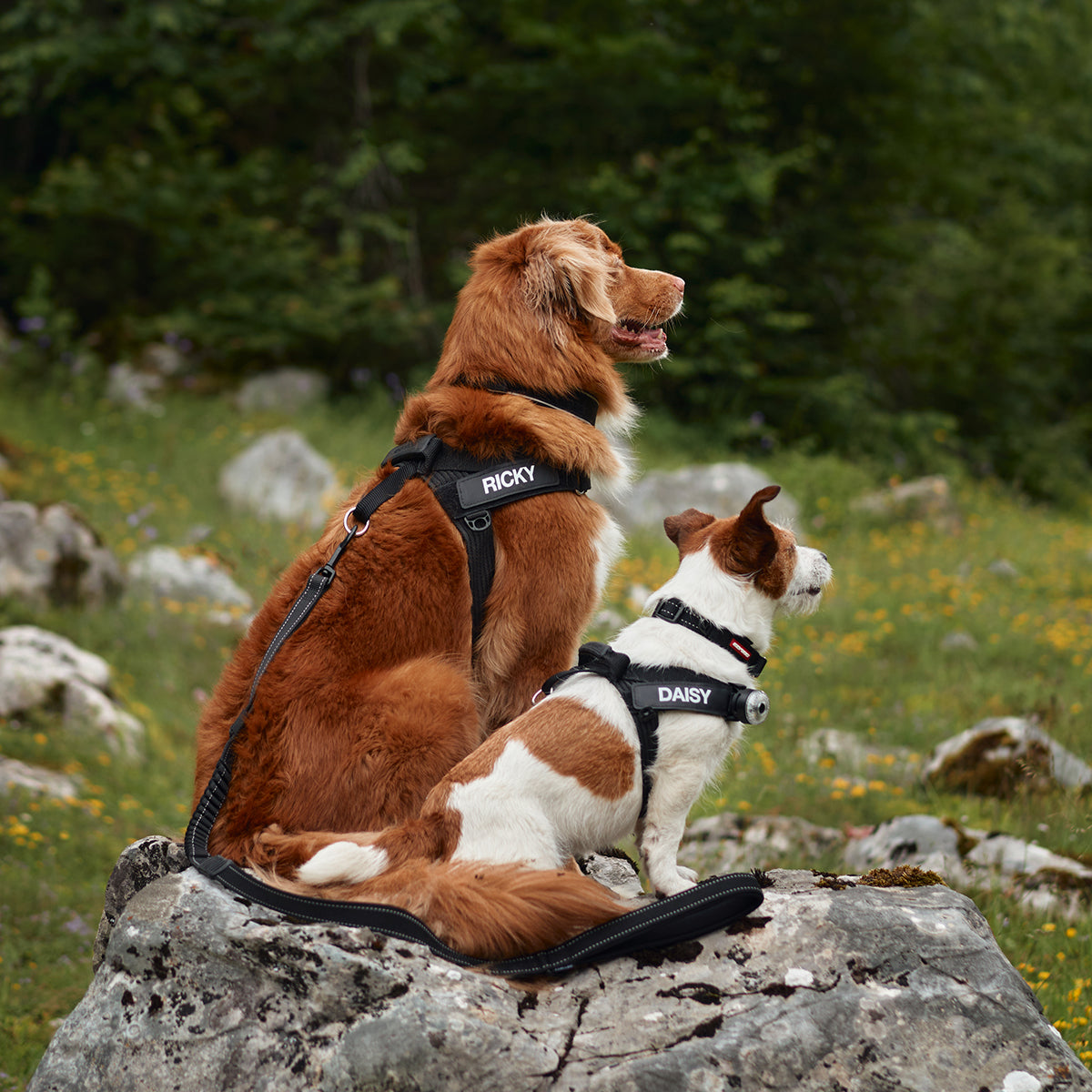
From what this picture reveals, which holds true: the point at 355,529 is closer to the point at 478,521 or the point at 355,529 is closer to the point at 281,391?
the point at 478,521

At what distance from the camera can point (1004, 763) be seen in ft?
15.0

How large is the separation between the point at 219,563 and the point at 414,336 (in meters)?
6.43

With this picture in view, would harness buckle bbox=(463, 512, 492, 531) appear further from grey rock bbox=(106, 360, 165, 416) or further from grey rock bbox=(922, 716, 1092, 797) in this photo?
grey rock bbox=(106, 360, 165, 416)

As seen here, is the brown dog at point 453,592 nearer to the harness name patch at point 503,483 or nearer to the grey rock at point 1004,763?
the harness name patch at point 503,483

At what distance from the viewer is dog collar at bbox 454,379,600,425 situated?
3.30 metres

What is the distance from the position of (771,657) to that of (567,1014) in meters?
4.51

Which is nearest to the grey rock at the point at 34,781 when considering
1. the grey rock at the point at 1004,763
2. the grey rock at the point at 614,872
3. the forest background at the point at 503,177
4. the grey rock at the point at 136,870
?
the grey rock at the point at 136,870

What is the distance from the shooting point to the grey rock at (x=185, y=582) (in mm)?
7203

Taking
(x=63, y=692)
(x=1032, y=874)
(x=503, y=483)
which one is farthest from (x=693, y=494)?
(x=503, y=483)

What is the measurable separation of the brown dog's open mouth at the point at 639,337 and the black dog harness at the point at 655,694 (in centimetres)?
135

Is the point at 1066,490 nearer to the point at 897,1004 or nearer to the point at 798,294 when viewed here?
the point at 798,294

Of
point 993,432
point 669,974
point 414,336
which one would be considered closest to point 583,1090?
point 669,974

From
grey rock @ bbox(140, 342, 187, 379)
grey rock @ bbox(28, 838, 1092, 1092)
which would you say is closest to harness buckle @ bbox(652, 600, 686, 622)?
grey rock @ bbox(28, 838, 1092, 1092)

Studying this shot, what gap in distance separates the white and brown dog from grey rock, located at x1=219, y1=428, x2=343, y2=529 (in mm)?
6509
